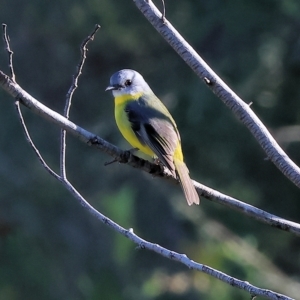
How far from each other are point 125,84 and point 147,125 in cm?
49

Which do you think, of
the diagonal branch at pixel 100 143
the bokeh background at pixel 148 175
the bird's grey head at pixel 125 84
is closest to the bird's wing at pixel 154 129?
the bird's grey head at pixel 125 84

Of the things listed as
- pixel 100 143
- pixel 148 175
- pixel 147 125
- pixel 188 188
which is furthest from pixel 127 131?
pixel 148 175

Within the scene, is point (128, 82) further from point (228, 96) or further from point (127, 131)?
point (228, 96)

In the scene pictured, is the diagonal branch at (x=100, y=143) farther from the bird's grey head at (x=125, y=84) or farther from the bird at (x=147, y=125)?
the bird's grey head at (x=125, y=84)

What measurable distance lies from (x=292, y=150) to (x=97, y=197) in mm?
1746

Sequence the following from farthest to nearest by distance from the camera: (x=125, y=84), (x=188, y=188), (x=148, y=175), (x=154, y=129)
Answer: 1. (x=148, y=175)
2. (x=125, y=84)
3. (x=154, y=129)
4. (x=188, y=188)

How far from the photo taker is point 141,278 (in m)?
5.38

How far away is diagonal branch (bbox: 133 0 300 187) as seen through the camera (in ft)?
8.57

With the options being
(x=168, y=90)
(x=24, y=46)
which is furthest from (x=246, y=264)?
(x=24, y=46)

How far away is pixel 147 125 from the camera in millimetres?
3658

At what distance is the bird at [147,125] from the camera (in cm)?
335

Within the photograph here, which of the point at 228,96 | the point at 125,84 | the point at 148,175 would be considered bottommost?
the point at 228,96

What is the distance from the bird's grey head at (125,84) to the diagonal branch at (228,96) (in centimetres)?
132

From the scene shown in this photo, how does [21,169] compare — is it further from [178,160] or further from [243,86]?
[178,160]
